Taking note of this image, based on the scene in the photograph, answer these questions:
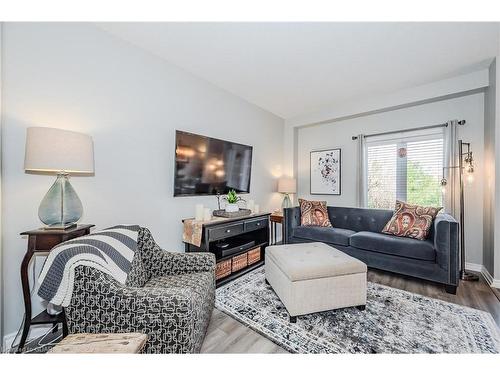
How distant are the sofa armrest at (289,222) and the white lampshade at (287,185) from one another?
693mm

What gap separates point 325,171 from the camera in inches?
163

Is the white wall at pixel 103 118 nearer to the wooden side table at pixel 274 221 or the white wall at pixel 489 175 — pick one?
the wooden side table at pixel 274 221

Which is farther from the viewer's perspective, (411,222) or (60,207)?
(411,222)

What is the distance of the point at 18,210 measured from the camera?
1.52m

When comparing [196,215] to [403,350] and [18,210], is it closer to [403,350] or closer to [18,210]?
[18,210]

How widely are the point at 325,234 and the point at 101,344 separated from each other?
2791 mm

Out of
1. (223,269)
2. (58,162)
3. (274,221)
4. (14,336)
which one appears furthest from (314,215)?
(14,336)

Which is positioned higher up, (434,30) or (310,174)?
(434,30)

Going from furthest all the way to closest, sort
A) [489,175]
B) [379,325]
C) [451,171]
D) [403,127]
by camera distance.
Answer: [403,127] < [451,171] < [489,175] < [379,325]

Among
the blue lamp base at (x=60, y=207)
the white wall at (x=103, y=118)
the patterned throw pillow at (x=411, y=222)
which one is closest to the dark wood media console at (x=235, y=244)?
the white wall at (x=103, y=118)

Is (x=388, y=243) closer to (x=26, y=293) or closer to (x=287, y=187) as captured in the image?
(x=287, y=187)

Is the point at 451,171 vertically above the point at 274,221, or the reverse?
the point at 451,171

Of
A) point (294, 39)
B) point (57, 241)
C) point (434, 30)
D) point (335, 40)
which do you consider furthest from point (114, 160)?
point (434, 30)
